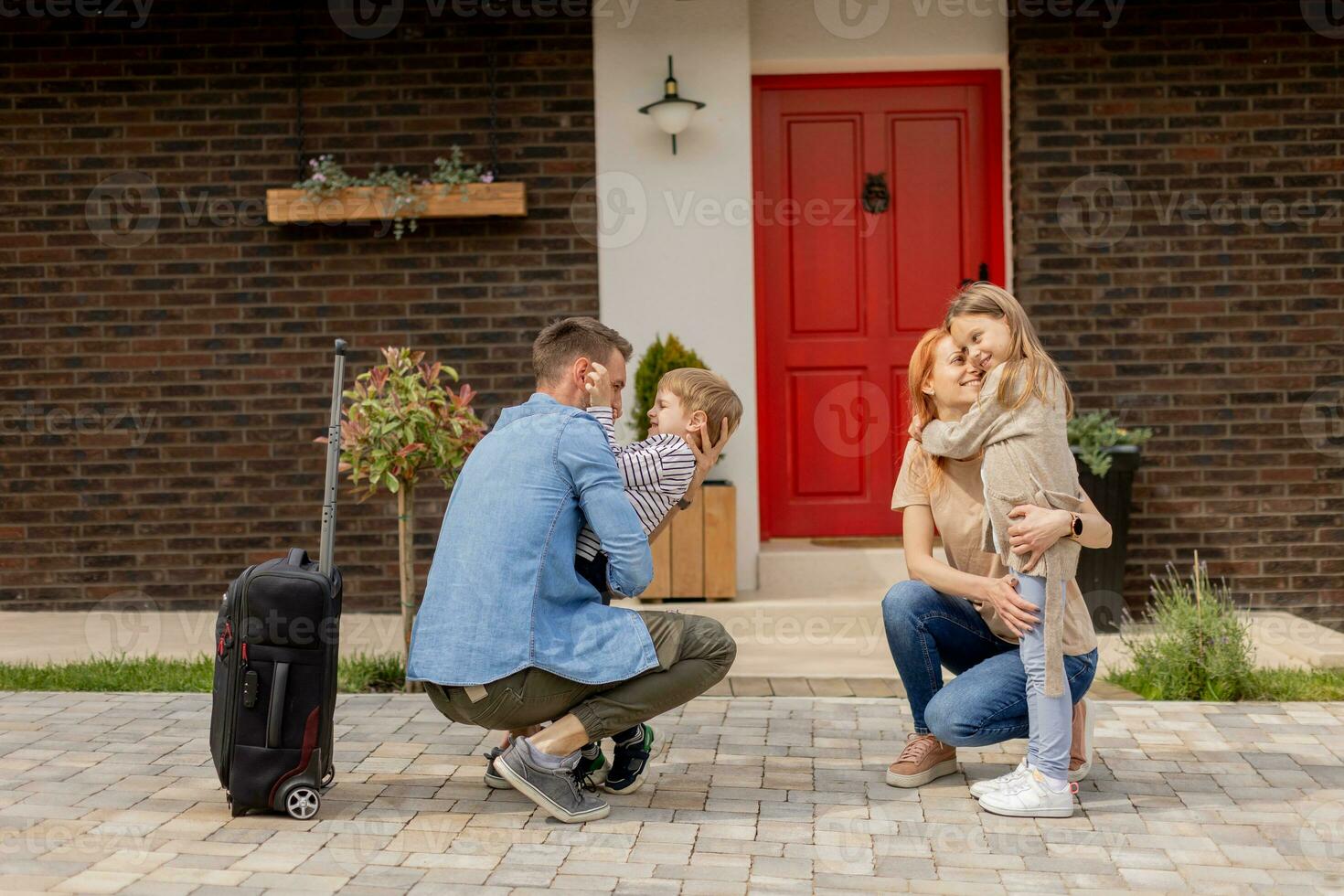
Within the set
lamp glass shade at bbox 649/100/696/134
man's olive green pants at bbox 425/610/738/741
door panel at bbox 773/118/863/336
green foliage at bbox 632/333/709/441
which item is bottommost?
man's olive green pants at bbox 425/610/738/741

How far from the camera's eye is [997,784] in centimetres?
353

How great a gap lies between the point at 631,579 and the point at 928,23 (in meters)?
4.55

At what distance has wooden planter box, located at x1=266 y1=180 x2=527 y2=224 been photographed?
21.2 ft

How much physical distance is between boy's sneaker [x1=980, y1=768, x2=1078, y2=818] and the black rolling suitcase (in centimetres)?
178

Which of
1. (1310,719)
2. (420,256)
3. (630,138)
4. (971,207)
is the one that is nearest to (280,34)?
(420,256)

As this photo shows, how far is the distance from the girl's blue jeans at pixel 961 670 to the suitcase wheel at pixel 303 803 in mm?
1618

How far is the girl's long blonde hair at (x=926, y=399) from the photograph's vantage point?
12.0 feet

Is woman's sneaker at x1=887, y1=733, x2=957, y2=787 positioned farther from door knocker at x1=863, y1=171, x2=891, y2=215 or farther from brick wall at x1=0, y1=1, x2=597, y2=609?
door knocker at x1=863, y1=171, x2=891, y2=215

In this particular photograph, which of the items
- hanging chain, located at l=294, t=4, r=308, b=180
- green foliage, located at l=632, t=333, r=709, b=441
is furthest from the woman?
hanging chain, located at l=294, t=4, r=308, b=180

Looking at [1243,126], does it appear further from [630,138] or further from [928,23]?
[630,138]

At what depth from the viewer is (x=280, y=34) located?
664cm

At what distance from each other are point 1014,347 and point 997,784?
46.3 inches

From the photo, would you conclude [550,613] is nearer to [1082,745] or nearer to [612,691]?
[612,691]

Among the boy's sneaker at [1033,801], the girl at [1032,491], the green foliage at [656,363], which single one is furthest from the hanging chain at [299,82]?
the boy's sneaker at [1033,801]
